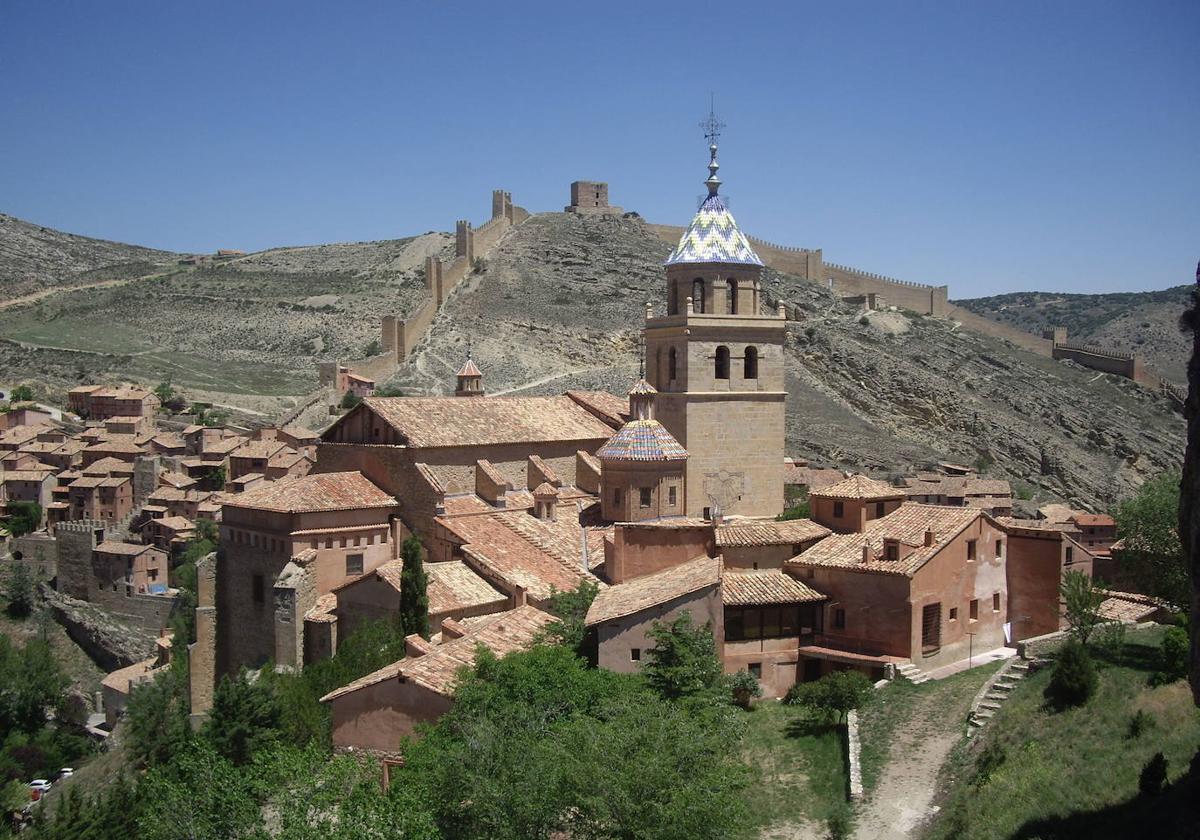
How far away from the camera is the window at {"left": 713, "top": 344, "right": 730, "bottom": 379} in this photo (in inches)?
1018

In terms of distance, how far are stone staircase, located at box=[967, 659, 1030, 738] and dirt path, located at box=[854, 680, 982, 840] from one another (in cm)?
23

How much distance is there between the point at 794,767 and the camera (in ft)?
54.5

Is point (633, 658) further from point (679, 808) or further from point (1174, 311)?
point (1174, 311)

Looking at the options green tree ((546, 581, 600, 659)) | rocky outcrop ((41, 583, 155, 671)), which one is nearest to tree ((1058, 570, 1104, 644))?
green tree ((546, 581, 600, 659))

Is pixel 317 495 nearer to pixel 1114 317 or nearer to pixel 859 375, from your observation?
pixel 859 375

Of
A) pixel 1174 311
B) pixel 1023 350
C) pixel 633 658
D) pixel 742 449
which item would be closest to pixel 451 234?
pixel 1023 350

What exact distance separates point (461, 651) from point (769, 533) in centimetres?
680

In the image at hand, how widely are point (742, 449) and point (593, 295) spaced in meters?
56.1

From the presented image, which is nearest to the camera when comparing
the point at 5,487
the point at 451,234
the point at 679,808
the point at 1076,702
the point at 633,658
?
the point at 679,808

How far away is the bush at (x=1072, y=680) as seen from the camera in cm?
1517

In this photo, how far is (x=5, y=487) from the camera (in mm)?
50406

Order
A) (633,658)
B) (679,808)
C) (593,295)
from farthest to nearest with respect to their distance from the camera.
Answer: (593,295), (633,658), (679,808)

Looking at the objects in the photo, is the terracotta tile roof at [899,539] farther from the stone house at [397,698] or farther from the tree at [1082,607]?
the stone house at [397,698]

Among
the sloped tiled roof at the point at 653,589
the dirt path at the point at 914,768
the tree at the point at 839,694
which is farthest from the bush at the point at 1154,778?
the sloped tiled roof at the point at 653,589
